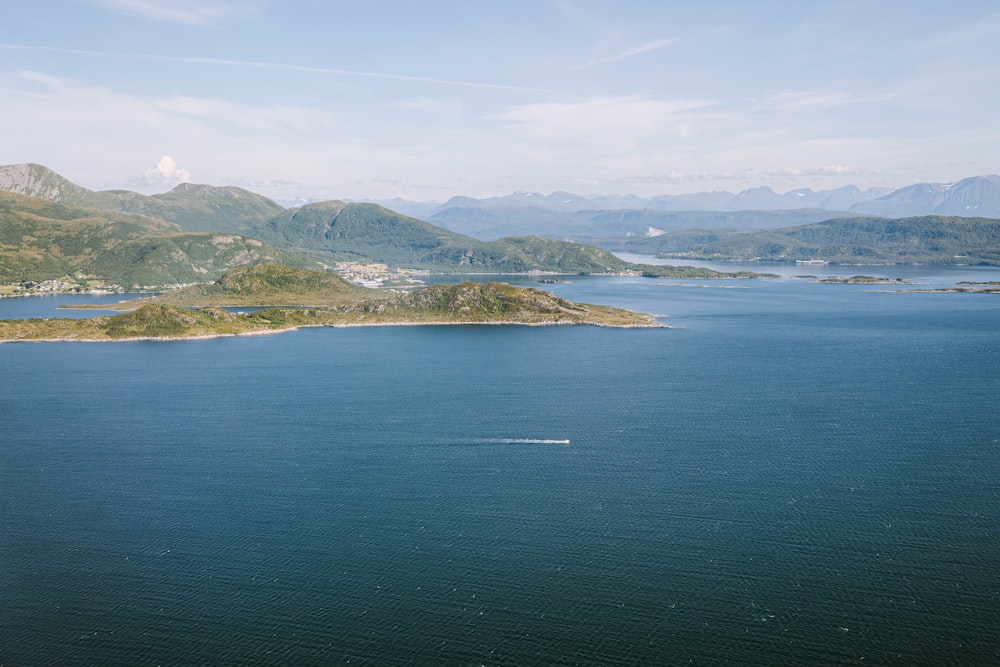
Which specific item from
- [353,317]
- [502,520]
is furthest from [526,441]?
[353,317]

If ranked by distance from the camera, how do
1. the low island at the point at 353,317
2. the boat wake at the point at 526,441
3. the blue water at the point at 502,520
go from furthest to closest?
the low island at the point at 353,317, the boat wake at the point at 526,441, the blue water at the point at 502,520

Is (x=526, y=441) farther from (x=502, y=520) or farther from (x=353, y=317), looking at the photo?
(x=353, y=317)

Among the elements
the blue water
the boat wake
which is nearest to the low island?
the blue water

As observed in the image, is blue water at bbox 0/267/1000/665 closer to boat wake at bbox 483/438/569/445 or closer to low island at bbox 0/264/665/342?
boat wake at bbox 483/438/569/445

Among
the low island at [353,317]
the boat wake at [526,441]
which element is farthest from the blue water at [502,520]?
the low island at [353,317]

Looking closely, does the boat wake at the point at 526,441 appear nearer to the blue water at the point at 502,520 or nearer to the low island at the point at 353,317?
the blue water at the point at 502,520

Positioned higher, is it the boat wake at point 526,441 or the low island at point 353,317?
the low island at point 353,317

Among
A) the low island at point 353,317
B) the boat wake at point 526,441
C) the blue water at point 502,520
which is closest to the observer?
the blue water at point 502,520

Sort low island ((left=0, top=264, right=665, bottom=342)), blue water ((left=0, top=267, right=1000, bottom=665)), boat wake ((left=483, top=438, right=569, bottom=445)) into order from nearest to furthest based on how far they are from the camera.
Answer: blue water ((left=0, top=267, right=1000, bottom=665))
boat wake ((left=483, top=438, right=569, bottom=445))
low island ((left=0, top=264, right=665, bottom=342))

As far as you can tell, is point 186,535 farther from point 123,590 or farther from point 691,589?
point 691,589
